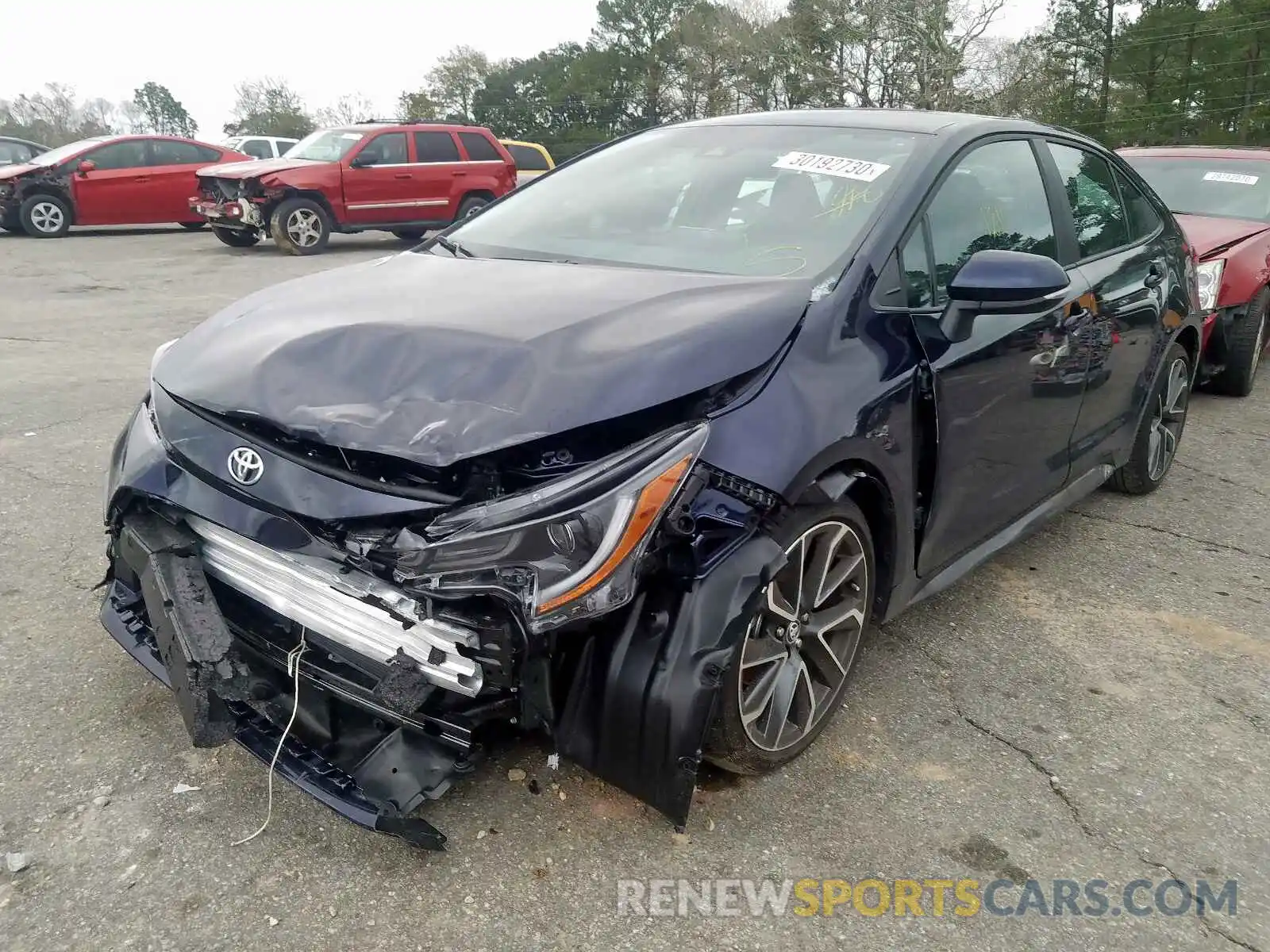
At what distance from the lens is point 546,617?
6.13ft

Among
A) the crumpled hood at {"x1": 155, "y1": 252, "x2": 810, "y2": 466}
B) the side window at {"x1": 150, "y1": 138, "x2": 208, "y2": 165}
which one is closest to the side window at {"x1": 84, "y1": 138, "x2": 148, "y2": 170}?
the side window at {"x1": 150, "y1": 138, "x2": 208, "y2": 165}

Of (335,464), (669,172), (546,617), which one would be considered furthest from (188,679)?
(669,172)

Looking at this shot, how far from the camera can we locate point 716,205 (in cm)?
296

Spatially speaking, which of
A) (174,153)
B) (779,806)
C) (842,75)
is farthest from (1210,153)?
(842,75)

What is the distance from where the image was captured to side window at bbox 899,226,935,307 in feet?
8.55

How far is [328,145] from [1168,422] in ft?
39.6

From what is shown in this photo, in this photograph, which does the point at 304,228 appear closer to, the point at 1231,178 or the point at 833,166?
the point at 1231,178

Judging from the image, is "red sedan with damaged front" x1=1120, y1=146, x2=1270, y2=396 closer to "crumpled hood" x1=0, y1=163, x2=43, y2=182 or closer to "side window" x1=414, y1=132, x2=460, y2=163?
"side window" x1=414, y1=132, x2=460, y2=163

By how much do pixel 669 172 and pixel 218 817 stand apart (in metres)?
2.32

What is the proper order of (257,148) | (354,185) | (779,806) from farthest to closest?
(257,148), (354,185), (779,806)

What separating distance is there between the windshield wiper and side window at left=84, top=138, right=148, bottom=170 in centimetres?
1375

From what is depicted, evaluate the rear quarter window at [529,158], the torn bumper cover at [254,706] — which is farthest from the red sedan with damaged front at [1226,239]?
the rear quarter window at [529,158]

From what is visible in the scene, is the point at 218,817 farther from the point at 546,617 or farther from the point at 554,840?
the point at 546,617

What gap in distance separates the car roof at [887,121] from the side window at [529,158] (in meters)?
15.7
